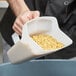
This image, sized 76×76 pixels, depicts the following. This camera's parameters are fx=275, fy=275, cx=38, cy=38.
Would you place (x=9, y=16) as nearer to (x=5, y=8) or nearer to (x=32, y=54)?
(x=5, y=8)

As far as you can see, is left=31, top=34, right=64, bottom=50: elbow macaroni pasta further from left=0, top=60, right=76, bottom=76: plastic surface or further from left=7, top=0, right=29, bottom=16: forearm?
left=7, top=0, right=29, bottom=16: forearm

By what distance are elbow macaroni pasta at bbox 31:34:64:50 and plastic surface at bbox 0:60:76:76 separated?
12cm

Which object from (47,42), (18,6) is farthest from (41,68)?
(18,6)

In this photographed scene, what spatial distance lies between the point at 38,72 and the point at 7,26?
0.49m

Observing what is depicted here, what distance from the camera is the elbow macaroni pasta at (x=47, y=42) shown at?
0.72 metres

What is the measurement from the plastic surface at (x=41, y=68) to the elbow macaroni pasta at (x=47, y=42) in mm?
117

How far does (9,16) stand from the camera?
1.33 metres

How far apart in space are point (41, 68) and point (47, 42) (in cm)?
17

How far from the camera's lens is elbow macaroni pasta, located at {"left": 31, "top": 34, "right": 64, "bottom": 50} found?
2.38 ft

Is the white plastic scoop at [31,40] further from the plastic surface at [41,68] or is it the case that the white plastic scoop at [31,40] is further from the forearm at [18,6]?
the forearm at [18,6]

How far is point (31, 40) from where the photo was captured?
2.33 feet

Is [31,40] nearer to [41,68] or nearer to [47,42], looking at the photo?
[47,42]

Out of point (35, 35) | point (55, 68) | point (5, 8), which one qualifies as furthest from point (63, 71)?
point (5, 8)

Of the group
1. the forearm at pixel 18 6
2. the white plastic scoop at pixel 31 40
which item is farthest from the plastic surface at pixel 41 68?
the forearm at pixel 18 6
